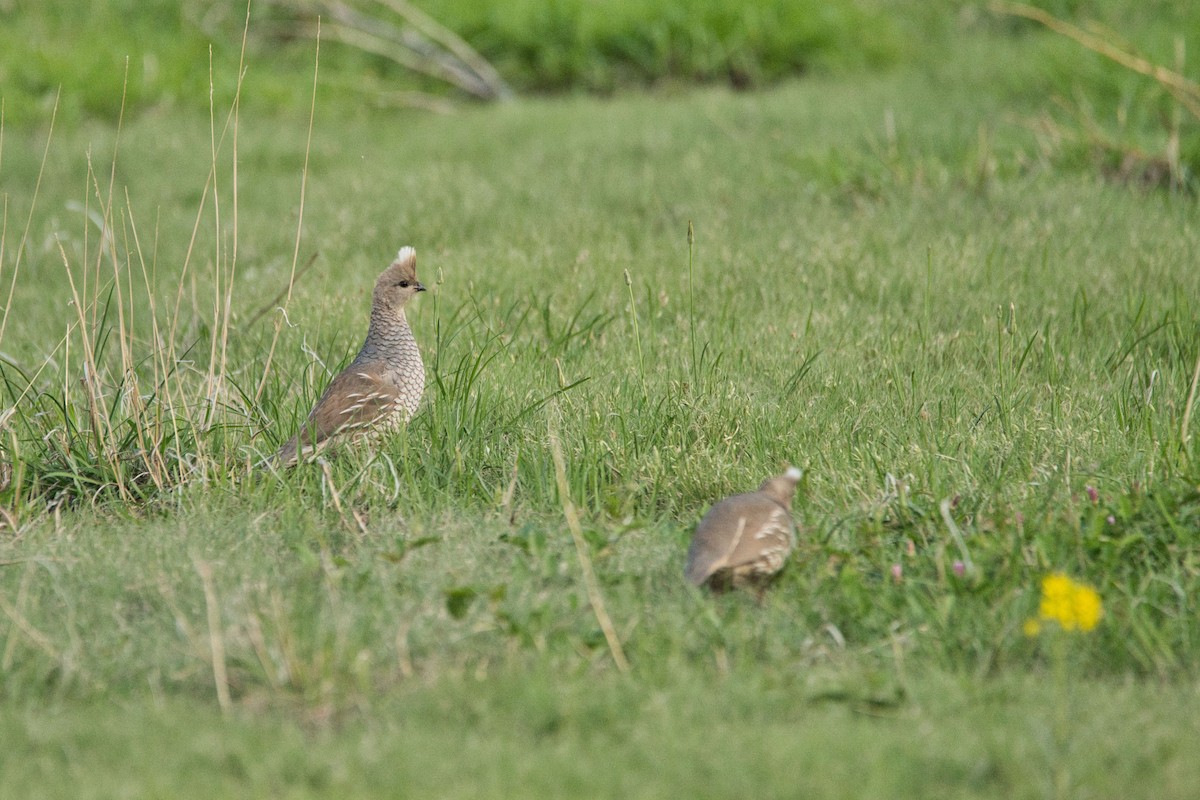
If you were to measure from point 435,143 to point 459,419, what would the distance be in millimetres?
6312

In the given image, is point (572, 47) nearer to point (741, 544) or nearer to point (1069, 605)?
point (741, 544)

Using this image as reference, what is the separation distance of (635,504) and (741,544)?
89cm

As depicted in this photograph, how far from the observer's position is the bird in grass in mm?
4059

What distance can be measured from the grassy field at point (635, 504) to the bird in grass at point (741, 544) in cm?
10

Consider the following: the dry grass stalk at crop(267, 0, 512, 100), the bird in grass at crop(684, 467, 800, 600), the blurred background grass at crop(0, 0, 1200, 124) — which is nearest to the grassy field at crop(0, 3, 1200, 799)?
the bird in grass at crop(684, 467, 800, 600)

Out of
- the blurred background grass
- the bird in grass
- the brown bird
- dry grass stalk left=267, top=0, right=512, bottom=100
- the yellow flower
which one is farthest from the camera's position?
dry grass stalk left=267, top=0, right=512, bottom=100

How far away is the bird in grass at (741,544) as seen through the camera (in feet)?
13.3

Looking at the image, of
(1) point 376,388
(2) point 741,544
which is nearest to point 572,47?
(1) point 376,388

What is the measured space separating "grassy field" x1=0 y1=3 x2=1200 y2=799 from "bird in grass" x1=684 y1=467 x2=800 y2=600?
0.10 m

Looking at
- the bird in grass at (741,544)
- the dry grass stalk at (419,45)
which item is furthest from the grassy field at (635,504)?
the dry grass stalk at (419,45)

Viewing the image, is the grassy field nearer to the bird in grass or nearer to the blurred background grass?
the bird in grass

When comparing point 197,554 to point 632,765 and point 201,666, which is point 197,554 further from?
point 632,765

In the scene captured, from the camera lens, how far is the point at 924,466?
4.87m

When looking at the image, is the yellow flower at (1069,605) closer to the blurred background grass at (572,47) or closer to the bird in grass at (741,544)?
the bird in grass at (741,544)
